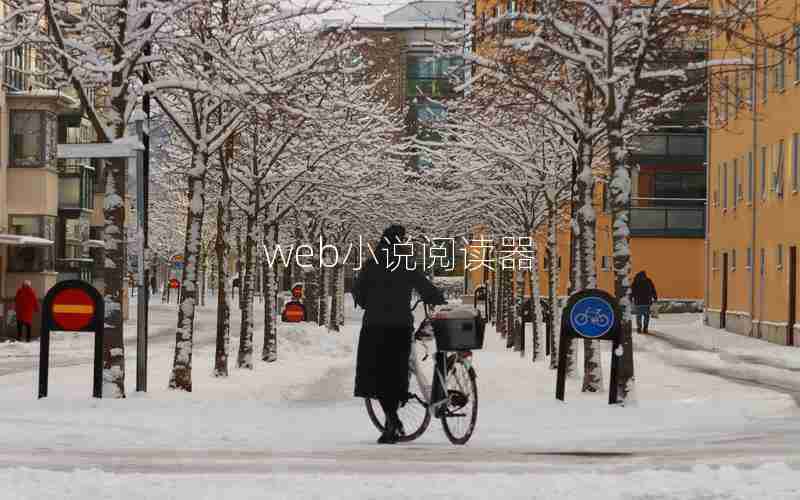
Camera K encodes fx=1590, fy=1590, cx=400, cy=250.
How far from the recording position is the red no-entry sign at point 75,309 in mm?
16391

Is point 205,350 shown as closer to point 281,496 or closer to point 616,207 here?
point 616,207

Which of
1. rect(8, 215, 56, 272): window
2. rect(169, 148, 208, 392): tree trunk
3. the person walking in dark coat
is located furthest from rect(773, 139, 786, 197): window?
rect(169, 148, 208, 392): tree trunk

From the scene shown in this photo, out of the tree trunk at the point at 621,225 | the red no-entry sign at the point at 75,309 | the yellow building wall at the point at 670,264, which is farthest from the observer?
the yellow building wall at the point at 670,264

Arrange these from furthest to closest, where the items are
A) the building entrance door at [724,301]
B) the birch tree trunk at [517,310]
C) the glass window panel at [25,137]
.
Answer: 1. the building entrance door at [724,301]
2. the glass window panel at [25,137]
3. the birch tree trunk at [517,310]

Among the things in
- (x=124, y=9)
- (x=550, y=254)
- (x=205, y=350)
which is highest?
(x=124, y=9)

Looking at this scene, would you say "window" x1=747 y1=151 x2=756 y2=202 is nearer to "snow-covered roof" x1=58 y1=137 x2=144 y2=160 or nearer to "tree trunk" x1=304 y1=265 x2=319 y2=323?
"tree trunk" x1=304 y1=265 x2=319 y2=323

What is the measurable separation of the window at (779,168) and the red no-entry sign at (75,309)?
3166 centimetres

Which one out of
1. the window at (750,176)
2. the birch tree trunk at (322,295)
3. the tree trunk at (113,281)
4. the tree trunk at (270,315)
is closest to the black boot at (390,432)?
the tree trunk at (113,281)

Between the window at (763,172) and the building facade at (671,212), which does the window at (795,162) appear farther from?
the building facade at (671,212)

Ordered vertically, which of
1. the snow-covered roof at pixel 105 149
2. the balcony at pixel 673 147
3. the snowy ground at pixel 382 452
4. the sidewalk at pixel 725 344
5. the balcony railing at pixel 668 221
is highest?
the balcony at pixel 673 147

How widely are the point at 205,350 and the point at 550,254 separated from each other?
11292 millimetres

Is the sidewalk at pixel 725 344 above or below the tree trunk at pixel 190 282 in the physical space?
below

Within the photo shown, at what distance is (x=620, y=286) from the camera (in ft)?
Answer: 62.0

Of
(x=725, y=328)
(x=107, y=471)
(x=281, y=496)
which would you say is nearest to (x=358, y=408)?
(x=107, y=471)
